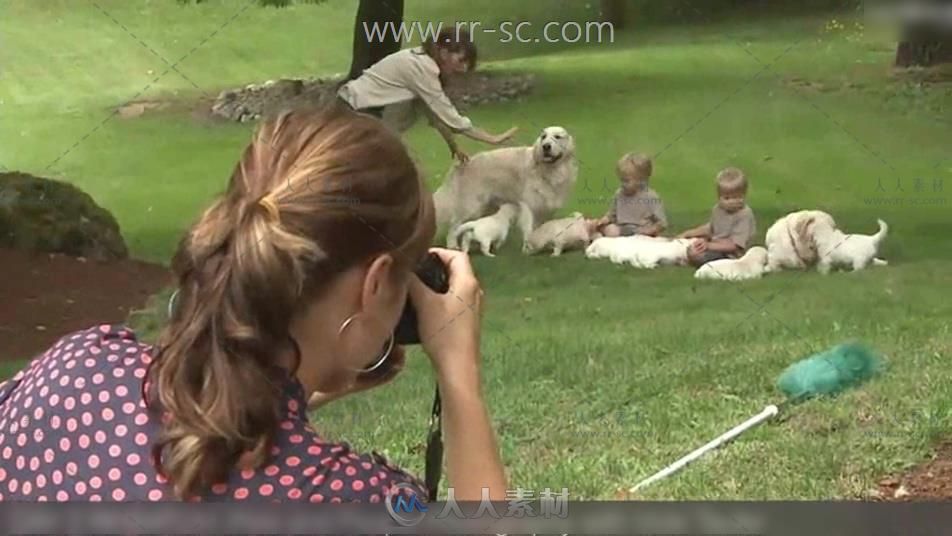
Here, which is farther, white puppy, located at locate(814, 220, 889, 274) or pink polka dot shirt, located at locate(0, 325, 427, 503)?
white puppy, located at locate(814, 220, 889, 274)

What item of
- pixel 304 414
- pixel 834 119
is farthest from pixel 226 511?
pixel 834 119

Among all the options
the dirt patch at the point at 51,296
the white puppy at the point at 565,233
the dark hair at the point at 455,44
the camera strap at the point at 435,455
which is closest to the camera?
the camera strap at the point at 435,455

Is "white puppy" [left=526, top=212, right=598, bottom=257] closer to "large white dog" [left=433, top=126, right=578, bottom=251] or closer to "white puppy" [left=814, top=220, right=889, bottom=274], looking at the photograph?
"large white dog" [left=433, top=126, right=578, bottom=251]

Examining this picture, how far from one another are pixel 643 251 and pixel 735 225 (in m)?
0.12

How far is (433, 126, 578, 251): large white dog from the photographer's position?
1.72 metres

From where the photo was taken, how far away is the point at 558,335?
1.85 meters

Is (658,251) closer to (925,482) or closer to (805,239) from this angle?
(805,239)

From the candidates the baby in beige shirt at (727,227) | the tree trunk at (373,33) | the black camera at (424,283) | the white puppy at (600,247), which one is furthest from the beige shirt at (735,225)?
the black camera at (424,283)

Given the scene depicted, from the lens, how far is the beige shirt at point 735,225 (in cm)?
179

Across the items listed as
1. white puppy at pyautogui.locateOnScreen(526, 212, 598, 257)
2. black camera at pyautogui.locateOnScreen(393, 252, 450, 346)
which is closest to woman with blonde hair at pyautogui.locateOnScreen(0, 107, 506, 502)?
black camera at pyautogui.locateOnScreen(393, 252, 450, 346)

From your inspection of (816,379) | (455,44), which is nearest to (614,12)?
(455,44)

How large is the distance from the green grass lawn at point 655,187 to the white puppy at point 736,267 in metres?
0.02

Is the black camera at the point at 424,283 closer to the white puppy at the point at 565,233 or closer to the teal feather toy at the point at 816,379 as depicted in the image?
the white puppy at the point at 565,233

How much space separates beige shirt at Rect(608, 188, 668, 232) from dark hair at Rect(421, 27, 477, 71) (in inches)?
10.6
